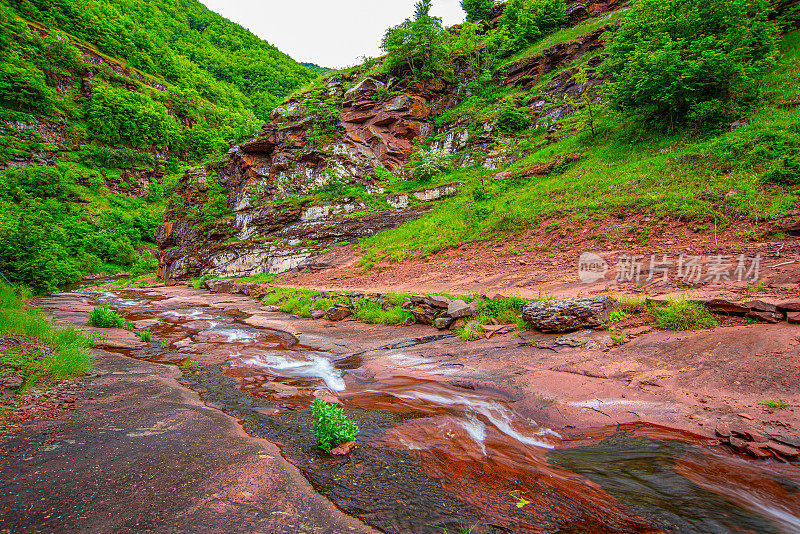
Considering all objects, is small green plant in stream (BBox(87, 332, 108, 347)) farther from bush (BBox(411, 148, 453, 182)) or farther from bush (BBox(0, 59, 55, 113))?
bush (BBox(0, 59, 55, 113))

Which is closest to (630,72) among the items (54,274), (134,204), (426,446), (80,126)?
(426,446)

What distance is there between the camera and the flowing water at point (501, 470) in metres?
2.73

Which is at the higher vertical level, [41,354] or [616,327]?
[616,327]

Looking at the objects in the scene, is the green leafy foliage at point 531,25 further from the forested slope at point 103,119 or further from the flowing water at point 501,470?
the flowing water at point 501,470

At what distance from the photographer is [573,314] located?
741 centimetres

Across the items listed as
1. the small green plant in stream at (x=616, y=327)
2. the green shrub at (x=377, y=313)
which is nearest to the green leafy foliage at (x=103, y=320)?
the green shrub at (x=377, y=313)

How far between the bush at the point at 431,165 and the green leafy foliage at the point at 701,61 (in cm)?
1464

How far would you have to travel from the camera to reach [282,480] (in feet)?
10.1

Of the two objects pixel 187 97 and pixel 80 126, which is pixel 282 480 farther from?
pixel 187 97

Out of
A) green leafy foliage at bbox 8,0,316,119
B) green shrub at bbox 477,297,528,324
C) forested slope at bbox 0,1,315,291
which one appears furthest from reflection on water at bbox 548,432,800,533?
green leafy foliage at bbox 8,0,316,119

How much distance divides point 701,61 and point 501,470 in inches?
814

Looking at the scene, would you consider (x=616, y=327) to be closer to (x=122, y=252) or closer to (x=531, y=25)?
(x=531, y=25)

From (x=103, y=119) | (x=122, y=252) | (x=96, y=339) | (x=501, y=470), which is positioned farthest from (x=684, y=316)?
(x=103, y=119)

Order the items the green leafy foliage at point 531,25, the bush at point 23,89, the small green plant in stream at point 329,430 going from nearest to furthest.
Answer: the small green plant in stream at point 329,430
the green leafy foliage at point 531,25
the bush at point 23,89
